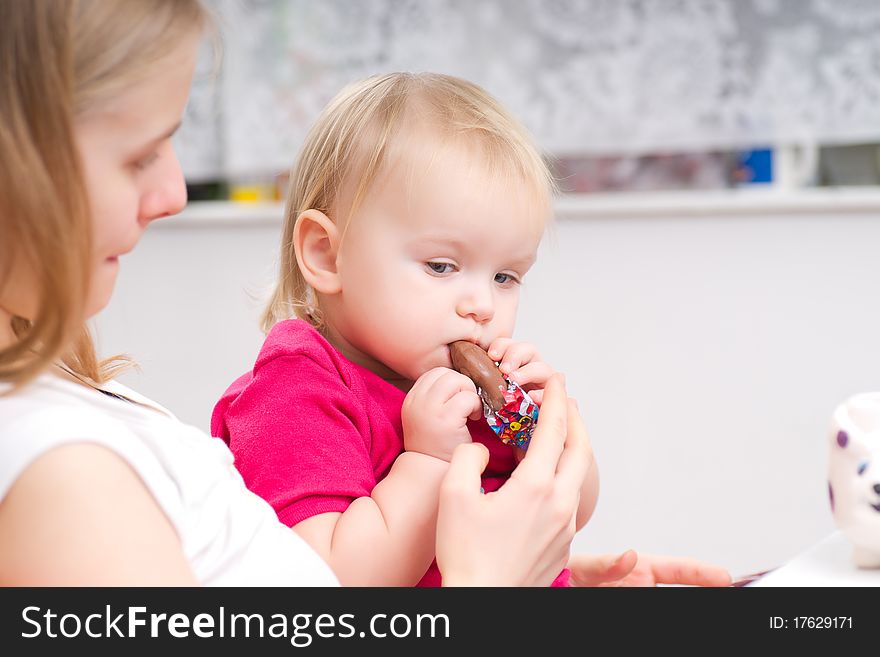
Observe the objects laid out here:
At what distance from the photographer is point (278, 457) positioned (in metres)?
0.88

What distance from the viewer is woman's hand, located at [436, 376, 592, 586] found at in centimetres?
76

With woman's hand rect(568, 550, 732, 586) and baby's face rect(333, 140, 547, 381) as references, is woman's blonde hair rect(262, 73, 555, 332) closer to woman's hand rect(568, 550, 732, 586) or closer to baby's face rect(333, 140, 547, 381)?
baby's face rect(333, 140, 547, 381)

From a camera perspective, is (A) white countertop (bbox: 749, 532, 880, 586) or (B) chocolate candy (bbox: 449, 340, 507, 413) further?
(B) chocolate candy (bbox: 449, 340, 507, 413)

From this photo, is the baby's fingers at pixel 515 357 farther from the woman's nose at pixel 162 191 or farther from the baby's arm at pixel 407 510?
the woman's nose at pixel 162 191

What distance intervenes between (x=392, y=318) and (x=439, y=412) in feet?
0.40

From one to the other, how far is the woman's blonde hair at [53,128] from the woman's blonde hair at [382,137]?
14.5 inches

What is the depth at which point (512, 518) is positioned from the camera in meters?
0.79

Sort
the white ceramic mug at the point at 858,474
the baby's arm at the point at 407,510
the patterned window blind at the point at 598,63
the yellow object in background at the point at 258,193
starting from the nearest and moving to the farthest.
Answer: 1. the white ceramic mug at the point at 858,474
2. the baby's arm at the point at 407,510
3. the patterned window blind at the point at 598,63
4. the yellow object in background at the point at 258,193

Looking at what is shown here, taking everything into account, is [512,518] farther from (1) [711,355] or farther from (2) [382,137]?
(1) [711,355]

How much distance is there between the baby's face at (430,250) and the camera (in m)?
0.97

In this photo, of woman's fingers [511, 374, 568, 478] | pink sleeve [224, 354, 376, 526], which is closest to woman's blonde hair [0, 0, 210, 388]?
pink sleeve [224, 354, 376, 526]

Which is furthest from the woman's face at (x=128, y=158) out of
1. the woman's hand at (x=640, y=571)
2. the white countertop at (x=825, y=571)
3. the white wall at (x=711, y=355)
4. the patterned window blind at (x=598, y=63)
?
the white wall at (x=711, y=355)

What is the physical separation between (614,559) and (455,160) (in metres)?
0.48

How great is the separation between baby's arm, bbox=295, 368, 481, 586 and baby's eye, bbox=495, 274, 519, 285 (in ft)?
0.46
